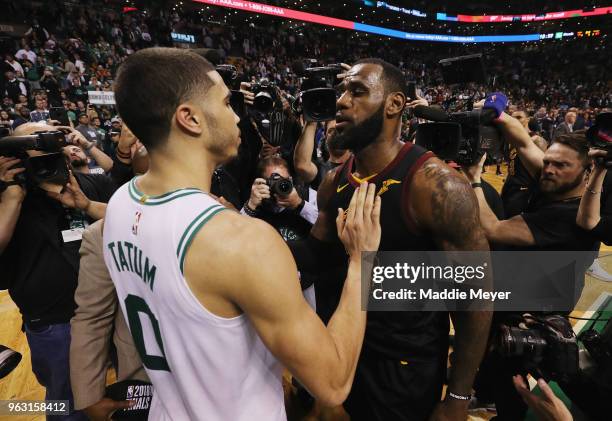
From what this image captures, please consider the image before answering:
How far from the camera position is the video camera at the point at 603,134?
1612 mm

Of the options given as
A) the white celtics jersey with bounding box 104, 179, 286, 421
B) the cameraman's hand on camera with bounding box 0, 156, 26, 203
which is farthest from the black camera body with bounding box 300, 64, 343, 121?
the cameraman's hand on camera with bounding box 0, 156, 26, 203

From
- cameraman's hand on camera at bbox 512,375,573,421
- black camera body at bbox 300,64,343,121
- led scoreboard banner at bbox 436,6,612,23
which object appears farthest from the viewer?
led scoreboard banner at bbox 436,6,612,23

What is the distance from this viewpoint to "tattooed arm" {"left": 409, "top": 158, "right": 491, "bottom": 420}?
1.41 m

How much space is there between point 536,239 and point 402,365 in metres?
1.13

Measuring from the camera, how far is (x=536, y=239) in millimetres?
2055

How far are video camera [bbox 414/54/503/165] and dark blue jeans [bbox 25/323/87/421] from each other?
7.17 feet

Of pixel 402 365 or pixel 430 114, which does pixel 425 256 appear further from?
pixel 430 114

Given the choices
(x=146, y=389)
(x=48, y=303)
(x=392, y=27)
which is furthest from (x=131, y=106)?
(x=392, y=27)

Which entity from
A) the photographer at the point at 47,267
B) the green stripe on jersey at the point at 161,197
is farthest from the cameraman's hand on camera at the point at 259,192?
the green stripe on jersey at the point at 161,197

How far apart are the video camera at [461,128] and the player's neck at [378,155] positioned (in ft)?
0.69

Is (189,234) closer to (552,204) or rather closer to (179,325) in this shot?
(179,325)

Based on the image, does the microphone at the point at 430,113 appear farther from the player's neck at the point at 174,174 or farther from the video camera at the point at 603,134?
the player's neck at the point at 174,174

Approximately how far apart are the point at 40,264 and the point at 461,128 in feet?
7.56

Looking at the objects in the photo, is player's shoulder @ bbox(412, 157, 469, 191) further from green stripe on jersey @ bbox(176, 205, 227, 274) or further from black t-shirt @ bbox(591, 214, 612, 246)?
black t-shirt @ bbox(591, 214, 612, 246)
